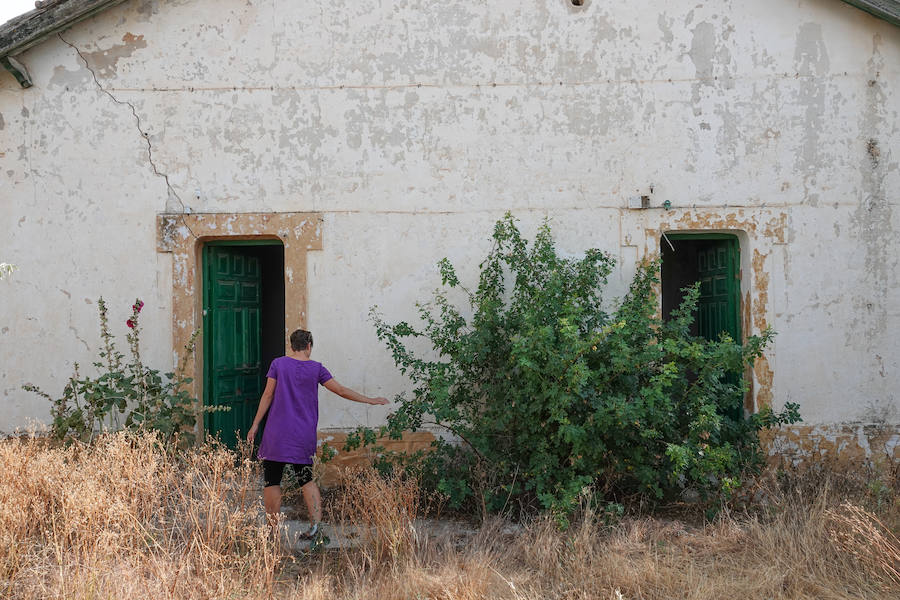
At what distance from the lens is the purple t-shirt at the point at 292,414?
5.50m

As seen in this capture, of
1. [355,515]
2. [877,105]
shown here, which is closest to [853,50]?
[877,105]

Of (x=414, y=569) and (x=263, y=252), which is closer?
(x=414, y=569)

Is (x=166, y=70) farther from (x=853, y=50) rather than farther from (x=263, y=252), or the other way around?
(x=853, y=50)

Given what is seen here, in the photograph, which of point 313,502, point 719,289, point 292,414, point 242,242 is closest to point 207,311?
point 242,242

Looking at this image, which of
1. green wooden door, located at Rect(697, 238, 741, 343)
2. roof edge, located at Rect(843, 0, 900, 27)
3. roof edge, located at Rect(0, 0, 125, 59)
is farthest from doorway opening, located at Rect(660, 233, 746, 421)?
roof edge, located at Rect(0, 0, 125, 59)

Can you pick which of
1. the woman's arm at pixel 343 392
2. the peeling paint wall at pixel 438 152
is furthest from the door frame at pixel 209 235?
the woman's arm at pixel 343 392

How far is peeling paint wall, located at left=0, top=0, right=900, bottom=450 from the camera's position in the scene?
724 centimetres

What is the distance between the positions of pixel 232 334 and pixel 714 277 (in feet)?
15.8

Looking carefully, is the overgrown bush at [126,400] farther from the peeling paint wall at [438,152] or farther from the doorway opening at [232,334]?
the doorway opening at [232,334]

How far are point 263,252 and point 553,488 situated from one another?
4.87 m

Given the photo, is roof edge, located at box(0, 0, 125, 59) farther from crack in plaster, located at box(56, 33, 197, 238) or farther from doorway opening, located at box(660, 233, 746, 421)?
doorway opening, located at box(660, 233, 746, 421)

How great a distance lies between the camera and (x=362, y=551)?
4.88 m

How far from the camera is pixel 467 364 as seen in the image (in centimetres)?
634

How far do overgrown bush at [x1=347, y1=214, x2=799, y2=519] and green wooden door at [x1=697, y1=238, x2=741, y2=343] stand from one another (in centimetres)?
130
